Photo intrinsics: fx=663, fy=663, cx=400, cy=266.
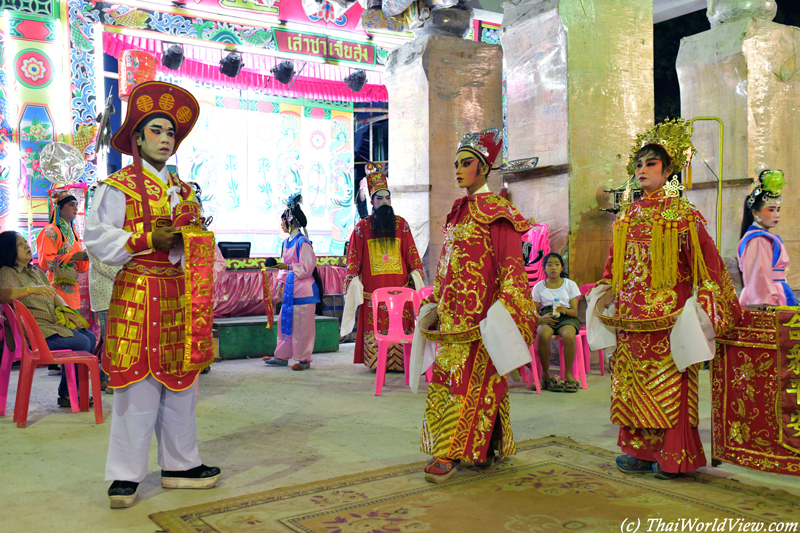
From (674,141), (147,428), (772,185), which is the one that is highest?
(674,141)

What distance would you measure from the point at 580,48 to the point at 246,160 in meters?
6.70

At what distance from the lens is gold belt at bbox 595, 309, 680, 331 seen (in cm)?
290

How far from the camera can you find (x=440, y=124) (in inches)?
284

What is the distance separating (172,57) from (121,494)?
8387mm

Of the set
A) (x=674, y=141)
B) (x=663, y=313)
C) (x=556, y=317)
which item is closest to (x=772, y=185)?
(x=674, y=141)

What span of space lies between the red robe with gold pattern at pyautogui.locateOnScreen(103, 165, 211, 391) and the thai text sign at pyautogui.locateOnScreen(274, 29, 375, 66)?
8.52m

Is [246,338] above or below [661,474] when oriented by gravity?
above

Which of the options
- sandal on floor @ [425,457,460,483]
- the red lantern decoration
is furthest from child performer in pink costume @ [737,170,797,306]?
the red lantern decoration

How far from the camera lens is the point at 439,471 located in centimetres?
288

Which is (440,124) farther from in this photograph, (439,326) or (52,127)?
(52,127)

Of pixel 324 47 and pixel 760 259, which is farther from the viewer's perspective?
pixel 324 47

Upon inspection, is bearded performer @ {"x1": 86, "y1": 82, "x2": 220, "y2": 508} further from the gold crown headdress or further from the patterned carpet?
the gold crown headdress

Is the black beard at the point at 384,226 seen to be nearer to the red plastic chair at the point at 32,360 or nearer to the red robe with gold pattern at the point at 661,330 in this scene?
the red plastic chair at the point at 32,360

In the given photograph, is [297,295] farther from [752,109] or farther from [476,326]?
[752,109]
